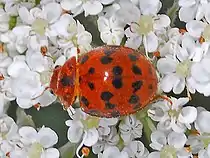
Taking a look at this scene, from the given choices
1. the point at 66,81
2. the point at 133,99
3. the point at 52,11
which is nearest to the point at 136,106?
the point at 133,99

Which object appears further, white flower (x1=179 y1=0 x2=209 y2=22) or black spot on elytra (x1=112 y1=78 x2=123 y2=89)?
white flower (x1=179 y1=0 x2=209 y2=22)

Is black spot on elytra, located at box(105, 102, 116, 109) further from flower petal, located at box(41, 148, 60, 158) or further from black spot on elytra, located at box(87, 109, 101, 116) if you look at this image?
flower petal, located at box(41, 148, 60, 158)

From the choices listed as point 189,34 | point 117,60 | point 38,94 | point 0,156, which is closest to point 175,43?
point 189,34

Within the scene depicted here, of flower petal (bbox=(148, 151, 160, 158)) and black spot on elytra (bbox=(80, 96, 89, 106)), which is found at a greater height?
black spot on elytra (bbox=(80, 96, 89, 106))

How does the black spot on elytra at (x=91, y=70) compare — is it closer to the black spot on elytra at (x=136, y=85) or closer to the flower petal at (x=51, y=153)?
the black spot on elytra at (x=136, y=85)

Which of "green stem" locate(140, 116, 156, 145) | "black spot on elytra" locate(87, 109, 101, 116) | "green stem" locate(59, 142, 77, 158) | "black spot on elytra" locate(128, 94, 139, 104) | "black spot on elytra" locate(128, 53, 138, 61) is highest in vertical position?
"black spot on elytra" locate(128, 53, 138, 61)

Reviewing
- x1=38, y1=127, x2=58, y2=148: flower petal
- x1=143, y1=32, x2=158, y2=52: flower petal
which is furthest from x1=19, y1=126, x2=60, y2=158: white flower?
x1=143, y1=32, x2=158, y2=52: flower petal
